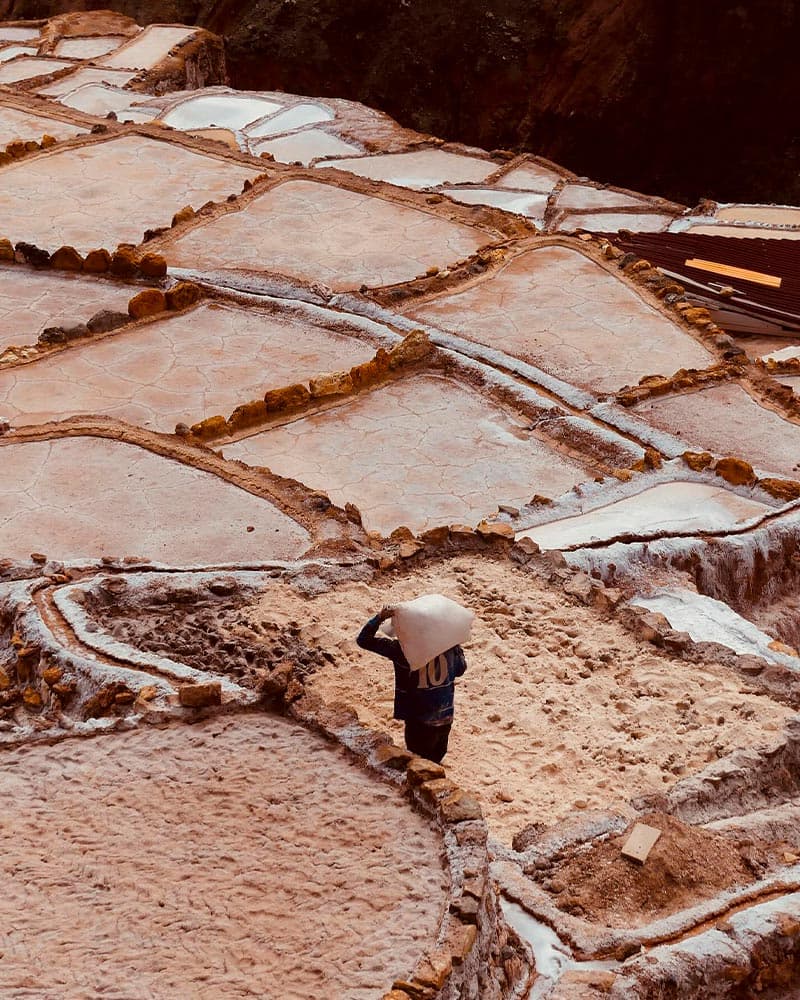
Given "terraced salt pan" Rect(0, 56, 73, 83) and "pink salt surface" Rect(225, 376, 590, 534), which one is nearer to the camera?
"pink salt surface" Rect(225, 376, 590, 534)

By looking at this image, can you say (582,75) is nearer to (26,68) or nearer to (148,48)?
(148,48)

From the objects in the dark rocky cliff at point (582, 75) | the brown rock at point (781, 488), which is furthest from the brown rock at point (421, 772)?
the dark rocky cliff at point (582, 75)

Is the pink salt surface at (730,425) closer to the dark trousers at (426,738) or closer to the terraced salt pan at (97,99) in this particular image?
the dark trousers at (426,738)

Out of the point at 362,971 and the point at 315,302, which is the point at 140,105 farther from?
the point at 362,971

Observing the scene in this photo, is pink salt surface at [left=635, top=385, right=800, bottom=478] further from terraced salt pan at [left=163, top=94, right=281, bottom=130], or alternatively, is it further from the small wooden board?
terraced salt pan at [left=163, top=94, right=281, bottom=130]

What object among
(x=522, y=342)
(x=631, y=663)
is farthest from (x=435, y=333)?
(x=631, y=663)

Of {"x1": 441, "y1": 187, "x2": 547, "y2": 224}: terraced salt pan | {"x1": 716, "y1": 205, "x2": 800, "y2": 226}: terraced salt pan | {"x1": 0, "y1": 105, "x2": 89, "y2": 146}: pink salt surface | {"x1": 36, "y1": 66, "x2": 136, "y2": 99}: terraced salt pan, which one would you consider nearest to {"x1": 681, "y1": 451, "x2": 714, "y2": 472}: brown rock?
{"x1": 441, "y1": 187, "x2": 547, "y2": 224}: terraced salt pan
